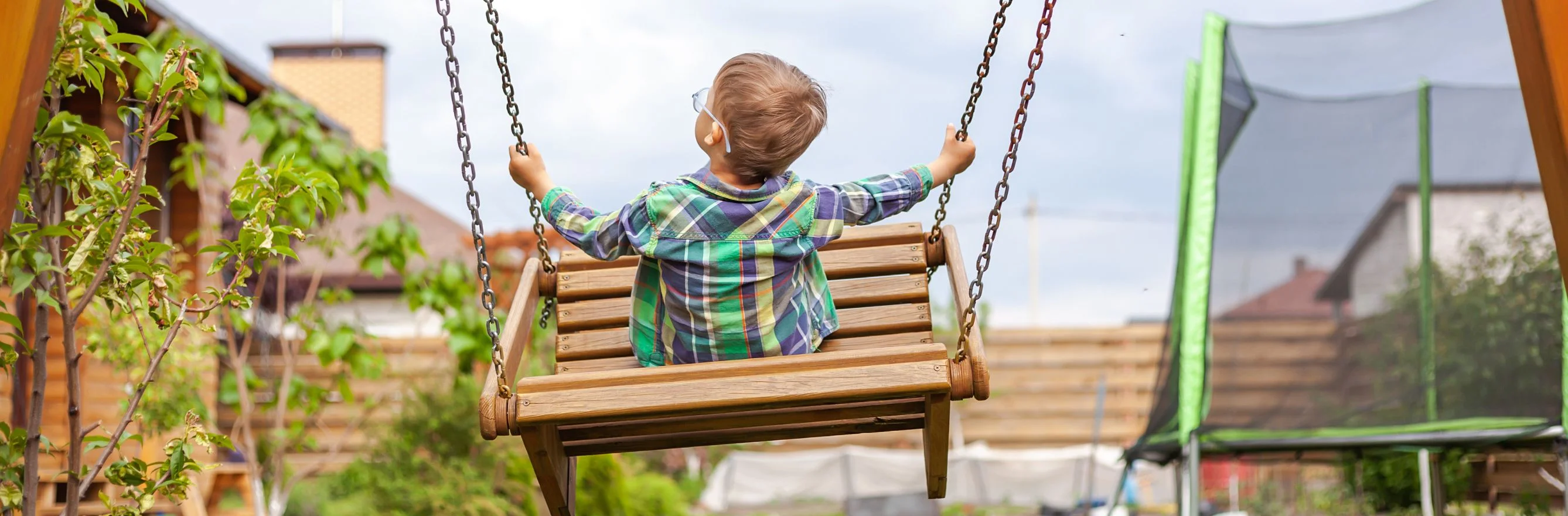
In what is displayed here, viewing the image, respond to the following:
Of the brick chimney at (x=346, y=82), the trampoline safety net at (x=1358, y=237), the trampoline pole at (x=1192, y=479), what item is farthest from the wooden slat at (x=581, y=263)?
the brick chimney at (x=346, y=82)

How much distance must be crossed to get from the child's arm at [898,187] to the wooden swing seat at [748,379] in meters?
0.21

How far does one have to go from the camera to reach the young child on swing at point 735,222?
2.12 meters

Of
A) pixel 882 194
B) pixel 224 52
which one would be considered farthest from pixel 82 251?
pixel 224 52

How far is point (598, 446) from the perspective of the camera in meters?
2.50

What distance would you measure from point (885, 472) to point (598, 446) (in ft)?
30.5

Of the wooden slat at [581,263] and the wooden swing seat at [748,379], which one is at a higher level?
the wooden slat at [581,263]

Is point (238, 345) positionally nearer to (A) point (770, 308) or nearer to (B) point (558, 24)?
(B) point (558, 24)

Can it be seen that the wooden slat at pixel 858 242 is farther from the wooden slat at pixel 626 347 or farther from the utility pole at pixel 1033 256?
the utility pole at pixel 1033 256

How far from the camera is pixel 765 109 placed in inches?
82.3

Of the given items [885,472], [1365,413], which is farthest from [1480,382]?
[885,472]

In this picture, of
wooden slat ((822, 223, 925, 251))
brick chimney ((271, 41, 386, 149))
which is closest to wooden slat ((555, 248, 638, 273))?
wooden slat ((822, 223, 925, 251))

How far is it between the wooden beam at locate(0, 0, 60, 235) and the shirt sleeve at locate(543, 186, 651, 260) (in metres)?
0.80

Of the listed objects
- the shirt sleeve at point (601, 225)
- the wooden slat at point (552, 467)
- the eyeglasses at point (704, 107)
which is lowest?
the wooden slat at point (552, 467)

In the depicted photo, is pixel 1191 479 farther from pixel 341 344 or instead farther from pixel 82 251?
pixel 82 251
